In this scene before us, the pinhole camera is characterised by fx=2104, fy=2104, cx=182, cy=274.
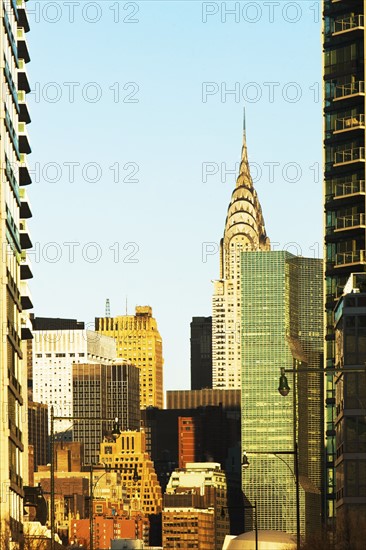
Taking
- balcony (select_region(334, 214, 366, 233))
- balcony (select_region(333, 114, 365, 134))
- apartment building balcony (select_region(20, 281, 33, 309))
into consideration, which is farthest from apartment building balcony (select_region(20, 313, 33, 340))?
balcony (select_region(333, 114, 365, 134))

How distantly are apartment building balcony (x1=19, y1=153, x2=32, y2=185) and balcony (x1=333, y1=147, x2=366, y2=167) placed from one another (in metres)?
28.3

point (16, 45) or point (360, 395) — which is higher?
point (16, 45)

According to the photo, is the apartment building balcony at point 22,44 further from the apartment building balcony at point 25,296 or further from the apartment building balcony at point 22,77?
the apartment building balcony at point 25,296

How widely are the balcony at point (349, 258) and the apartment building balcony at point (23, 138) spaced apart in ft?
103

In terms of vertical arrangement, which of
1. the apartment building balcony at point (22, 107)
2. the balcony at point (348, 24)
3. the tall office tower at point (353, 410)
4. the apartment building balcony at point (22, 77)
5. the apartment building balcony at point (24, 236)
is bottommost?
the tall office tower at point (353, 410)

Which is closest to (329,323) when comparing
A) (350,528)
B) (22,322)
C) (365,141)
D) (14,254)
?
(365,141)

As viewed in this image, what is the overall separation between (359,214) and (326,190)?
623 centimetres

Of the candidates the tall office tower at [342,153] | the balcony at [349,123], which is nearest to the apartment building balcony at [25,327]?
the tall office tower at [342,153]

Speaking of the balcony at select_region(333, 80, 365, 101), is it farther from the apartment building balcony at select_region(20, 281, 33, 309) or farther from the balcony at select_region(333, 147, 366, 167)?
the apartment building balcony at select_region(20, 281, 33, 309)

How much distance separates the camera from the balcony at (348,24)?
18059cm

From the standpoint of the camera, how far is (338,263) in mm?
182125

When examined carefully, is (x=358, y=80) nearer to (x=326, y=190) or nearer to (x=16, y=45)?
(x=326, y=190)

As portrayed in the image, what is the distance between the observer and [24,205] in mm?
164125

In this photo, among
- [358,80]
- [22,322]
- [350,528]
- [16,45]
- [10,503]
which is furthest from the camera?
[358,80]
